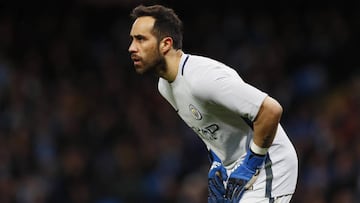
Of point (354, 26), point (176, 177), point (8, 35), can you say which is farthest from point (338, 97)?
point (8, 35)

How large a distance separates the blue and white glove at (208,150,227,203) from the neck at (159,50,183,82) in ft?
1.76

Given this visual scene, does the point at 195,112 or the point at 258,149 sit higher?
the point at 195,112

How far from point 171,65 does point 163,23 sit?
9.7 inches

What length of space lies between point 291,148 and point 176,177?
16.2 feet

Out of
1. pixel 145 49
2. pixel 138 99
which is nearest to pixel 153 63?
pixel 145 49

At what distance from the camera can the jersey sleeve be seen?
17.1 ft

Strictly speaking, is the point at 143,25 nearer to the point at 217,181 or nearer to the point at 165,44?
the point at 165,44

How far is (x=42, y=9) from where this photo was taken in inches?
531

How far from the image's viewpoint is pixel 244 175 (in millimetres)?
5355

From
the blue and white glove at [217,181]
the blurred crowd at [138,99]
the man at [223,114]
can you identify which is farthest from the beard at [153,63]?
the blurred crowd at [138,99]

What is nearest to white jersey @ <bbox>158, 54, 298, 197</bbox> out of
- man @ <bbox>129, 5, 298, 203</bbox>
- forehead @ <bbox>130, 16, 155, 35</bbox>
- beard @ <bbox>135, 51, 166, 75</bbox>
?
man @ <bbox>129, 5, 298, 203</bbox>

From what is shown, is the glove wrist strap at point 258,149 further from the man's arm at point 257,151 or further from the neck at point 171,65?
the neck at point 171,65

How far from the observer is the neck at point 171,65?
18.2 feet

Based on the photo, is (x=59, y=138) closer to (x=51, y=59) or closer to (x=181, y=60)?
(x=51, y=59)
